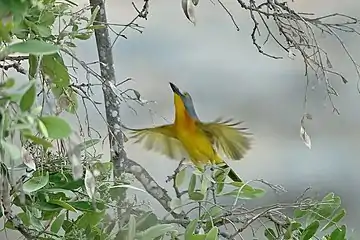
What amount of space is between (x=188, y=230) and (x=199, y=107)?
1.59 ft

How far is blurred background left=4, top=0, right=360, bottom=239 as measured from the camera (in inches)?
35.2

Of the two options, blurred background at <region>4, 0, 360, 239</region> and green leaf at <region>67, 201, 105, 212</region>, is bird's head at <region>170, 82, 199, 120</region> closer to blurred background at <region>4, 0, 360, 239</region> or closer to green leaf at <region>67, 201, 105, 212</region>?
blurred background at <region>4, 0, 360, 239</region>

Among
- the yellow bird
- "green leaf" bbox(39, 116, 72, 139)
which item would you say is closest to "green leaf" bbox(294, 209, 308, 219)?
the yellow bird

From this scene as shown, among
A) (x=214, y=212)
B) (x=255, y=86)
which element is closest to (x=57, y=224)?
(x=214, y=212)

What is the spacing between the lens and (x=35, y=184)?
0.39 m

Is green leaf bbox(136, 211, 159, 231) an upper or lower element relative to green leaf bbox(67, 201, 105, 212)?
lower

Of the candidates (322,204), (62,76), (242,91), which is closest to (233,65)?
(242,91)

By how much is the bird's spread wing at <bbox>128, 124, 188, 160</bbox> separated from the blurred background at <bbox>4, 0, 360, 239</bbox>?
203mm

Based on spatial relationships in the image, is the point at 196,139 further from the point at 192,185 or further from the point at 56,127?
the point at 56,127

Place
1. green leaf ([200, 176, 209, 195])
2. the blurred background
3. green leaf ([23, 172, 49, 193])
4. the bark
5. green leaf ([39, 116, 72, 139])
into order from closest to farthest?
green leaf ([39, 116, 72, 139])
green leaf ([23, 172, 49, 193])
green leaf ([200, 176, 209, 195])
the bark
the blurred background

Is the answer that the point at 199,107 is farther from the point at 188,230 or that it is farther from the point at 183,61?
the point at 188,230

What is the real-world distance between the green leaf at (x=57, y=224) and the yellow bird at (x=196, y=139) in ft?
0.65

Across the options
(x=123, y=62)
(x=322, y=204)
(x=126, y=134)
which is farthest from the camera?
(x=123, y=62)

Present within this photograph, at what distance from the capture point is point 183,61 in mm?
906
